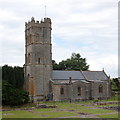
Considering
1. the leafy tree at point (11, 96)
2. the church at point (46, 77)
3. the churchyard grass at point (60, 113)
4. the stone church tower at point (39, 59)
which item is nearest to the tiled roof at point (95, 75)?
the church at point (46, 77)

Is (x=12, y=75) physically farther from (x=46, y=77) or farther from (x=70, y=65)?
(x=70, y=65)

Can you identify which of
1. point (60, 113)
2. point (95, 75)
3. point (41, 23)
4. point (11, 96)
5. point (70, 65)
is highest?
point (41, 23)

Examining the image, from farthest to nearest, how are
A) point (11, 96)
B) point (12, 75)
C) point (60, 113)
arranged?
point (12, 75) < point (11, 96) < point (60, 113)

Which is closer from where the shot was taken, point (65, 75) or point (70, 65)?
point (65, 75)

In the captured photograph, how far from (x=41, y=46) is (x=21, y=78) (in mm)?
9016

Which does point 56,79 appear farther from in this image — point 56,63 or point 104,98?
point 56,63

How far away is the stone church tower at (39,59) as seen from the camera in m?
56.7

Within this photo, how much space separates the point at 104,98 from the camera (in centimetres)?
6109

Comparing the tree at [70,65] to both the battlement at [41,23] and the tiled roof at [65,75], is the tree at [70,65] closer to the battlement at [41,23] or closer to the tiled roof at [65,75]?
the tiled roof at [65,75]

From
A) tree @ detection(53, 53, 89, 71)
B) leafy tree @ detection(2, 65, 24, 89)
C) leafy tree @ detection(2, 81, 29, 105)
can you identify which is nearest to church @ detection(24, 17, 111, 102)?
leafy tree @ detection(2, 65, 24, 89)

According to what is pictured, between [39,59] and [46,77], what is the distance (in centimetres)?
465

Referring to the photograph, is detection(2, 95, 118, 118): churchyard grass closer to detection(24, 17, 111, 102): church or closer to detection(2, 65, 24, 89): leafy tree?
detection(2, 65, 24, 89): leafy tree

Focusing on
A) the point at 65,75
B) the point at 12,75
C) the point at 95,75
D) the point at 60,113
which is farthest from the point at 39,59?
the point at 60,113

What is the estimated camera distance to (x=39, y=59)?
57.8m
